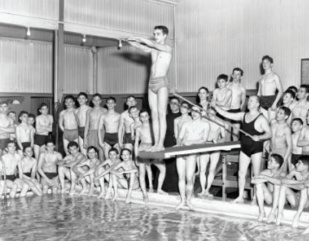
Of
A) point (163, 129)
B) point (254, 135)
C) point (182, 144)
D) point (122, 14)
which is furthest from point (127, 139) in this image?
point (122, 14)

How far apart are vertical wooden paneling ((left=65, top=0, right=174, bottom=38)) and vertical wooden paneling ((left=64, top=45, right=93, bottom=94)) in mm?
5136

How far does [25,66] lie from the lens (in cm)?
1781

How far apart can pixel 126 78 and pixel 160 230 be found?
10.1m

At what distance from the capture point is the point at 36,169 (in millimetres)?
12250

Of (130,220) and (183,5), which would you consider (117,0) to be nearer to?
(183,5)

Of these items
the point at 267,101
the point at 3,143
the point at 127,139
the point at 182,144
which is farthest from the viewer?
the point at 3,143

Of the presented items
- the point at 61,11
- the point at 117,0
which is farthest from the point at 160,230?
the point at 117,0

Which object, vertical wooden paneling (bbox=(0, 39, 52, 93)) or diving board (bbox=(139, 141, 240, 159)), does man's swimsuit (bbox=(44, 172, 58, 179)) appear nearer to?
diving board (bbox=(139, 141, 240, 159))

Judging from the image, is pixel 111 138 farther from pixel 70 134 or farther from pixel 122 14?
pixel 122 14

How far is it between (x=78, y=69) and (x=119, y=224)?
11628 mm

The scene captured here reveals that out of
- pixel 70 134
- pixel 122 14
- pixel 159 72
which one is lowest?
pixel 70 134

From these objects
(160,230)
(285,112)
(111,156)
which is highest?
(285,112)

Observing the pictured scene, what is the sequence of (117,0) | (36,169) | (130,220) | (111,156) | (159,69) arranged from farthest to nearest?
(117,0), (36,169), (111,156), (130,220), (159,69)

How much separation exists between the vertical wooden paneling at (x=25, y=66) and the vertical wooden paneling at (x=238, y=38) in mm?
5618
